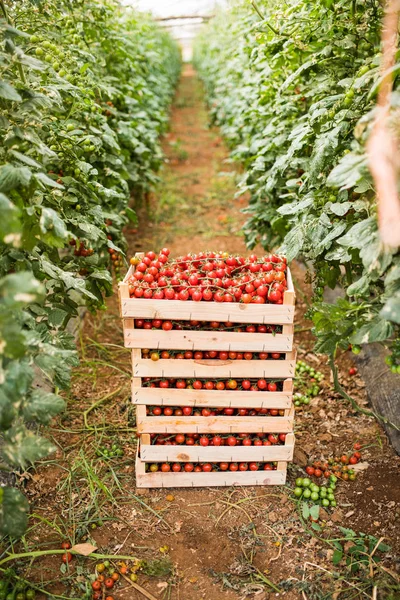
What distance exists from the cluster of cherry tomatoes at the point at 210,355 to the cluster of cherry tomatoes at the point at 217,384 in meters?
0.12

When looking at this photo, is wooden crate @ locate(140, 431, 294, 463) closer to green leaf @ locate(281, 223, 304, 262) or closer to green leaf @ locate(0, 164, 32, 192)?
green leaf @ locate(281, 223, 304, 262)

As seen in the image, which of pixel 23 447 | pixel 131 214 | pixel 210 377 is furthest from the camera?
pixel 131 214

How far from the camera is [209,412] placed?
241 centimetres

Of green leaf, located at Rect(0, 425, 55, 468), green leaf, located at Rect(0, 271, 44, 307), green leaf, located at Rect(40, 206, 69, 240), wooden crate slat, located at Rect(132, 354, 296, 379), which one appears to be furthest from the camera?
wooden crate slat, located at Rect(132, 354, 296, 379)

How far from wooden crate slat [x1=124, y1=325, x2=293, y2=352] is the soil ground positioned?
807 mm

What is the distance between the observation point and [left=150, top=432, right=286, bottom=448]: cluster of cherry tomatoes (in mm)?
2445

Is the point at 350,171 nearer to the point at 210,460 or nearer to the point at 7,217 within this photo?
the point at 7,217

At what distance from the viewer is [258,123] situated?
3.97 meters

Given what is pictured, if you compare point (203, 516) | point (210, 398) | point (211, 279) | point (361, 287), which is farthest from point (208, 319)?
point (203, 516)

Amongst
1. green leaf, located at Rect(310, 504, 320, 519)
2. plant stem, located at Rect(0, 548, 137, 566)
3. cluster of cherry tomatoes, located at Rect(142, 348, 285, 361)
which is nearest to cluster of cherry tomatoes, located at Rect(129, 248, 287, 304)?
cluster of cherry tomatoes, located at Rect(142, 348, 285, 361)

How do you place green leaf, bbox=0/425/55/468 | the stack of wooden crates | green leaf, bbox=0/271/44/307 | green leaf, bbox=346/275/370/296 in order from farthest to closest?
the stack of wooden crates, green leaf, bbox=346/275/370/296, green leaf, bbox=0/425/55/468, green leaf, bbox=0/271/44/307

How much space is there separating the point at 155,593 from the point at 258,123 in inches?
131

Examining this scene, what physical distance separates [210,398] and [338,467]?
2.83 ft

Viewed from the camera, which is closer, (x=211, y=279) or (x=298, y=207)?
(x=211, y=279)
